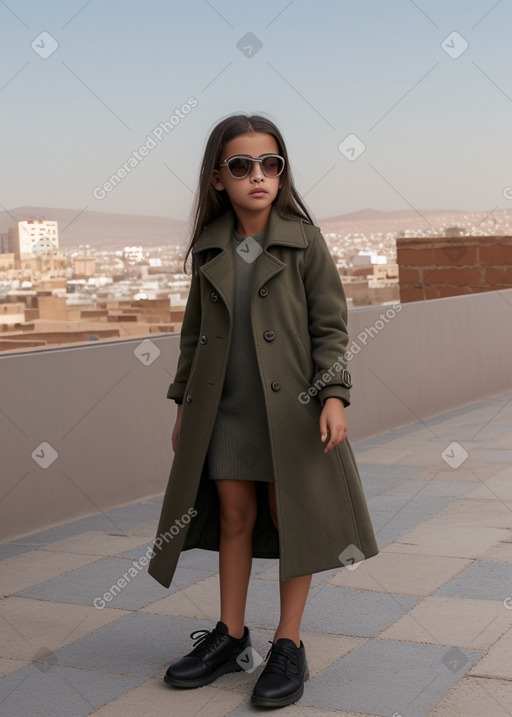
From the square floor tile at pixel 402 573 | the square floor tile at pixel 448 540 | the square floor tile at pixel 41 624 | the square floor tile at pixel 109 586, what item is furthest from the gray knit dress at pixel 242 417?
the square floor tile at pixel 448 540

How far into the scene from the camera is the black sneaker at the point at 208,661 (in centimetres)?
294

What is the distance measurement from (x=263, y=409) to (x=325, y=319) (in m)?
0.29

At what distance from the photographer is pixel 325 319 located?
289cm

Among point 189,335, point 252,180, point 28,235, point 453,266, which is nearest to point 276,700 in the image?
point 189,335

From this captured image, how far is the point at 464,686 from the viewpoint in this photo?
2.86 meters

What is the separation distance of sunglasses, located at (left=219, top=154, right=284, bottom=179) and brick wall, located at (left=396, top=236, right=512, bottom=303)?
9.89 metres

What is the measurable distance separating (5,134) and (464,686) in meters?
32.0

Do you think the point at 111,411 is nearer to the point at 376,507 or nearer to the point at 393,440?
the point at 376,507

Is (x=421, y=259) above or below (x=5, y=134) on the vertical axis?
below

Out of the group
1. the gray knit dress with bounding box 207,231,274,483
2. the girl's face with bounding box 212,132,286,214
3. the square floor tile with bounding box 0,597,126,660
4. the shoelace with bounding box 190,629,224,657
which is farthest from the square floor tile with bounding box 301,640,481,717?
the girl's face with bounding box 212,132,286,214

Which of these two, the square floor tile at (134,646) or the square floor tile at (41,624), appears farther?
the square floor tile at (41,624)

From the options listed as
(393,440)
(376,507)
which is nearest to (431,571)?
(376,507)

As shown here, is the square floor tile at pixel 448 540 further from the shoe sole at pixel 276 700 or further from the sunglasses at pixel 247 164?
the sunglasses at pixel 247 164

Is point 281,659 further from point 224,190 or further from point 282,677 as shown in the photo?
point 224,190
